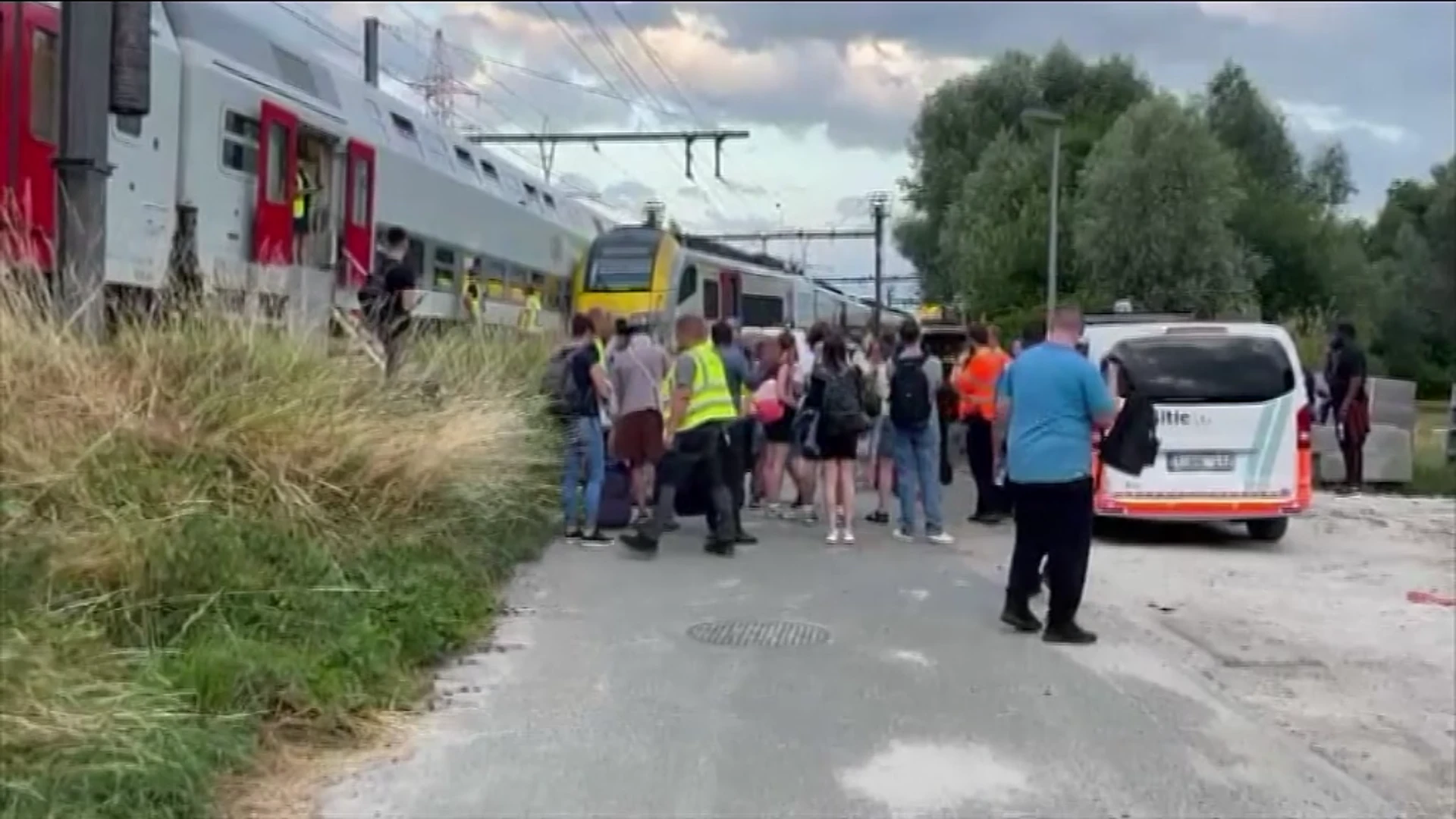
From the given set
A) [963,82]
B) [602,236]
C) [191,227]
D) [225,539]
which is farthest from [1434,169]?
[225,539]

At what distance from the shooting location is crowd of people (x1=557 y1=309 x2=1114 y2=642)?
27.6 ft

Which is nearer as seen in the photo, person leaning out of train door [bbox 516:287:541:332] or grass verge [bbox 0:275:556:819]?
grass verge [bbox 0:275:556:819]

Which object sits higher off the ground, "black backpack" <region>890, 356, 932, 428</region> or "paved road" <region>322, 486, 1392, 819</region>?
"black backpack" <region>890, 356, 932, 428</region>

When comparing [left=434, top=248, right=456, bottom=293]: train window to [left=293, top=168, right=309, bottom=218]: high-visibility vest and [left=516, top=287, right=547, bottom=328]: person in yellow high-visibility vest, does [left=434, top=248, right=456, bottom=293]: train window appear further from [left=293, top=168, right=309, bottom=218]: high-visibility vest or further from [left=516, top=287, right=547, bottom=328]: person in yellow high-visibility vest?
[left=293, top=168, right=309, bottom=218]: high-visibility vest

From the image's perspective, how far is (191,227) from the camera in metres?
13.3

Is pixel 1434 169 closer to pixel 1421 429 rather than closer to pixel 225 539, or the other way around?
pixel 1421 429

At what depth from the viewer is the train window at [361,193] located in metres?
17.3

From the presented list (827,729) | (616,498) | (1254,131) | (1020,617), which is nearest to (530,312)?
(616,498)

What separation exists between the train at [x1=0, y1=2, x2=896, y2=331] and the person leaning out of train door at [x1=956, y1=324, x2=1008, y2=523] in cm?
492

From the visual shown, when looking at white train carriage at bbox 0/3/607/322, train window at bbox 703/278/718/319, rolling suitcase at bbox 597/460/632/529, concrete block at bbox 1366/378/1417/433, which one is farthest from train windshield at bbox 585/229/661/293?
rolling suitcase at bbox 597/460/632/529

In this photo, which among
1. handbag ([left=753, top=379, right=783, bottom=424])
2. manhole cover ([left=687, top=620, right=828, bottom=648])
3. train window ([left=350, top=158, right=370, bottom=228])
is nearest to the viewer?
manhole cover ([left=687, top=620, right=828, bottom=648])

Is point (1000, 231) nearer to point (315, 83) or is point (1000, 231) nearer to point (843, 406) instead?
point (315, 83)

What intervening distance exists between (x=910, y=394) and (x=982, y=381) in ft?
6.43

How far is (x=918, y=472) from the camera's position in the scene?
40.2 feet
